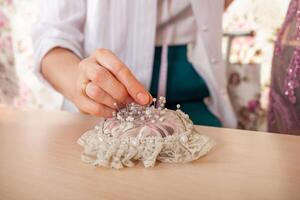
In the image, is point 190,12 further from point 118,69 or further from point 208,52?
point 118,69

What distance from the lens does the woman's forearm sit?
57 centimetres

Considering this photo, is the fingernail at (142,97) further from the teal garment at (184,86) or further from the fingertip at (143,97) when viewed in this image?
the teal garment at (184,86)

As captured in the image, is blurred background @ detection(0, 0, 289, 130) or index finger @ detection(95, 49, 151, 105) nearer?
index finger @ detection(95, 49, 151, 105)

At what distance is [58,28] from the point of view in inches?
26.3

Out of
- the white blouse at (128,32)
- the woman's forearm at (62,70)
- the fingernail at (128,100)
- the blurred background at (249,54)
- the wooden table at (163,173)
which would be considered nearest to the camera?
the wooden table at (163,173)

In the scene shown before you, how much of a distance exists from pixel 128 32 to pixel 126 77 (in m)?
0.33

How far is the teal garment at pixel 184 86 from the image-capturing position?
70 centimetres

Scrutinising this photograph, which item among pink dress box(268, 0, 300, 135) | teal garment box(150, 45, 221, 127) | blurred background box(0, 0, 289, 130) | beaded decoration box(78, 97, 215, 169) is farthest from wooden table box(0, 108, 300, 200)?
blurred background box(0, 0, 289, 130)

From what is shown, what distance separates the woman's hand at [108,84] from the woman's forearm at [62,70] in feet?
0.39

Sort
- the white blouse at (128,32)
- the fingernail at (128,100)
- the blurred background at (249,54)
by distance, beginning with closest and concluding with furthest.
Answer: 1. the fingernail at (128,100)
2. the white blouse at (128,32)
3. the blurred background at (249,54)

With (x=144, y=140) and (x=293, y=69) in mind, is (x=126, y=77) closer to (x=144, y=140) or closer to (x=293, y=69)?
(x=144, y=140)

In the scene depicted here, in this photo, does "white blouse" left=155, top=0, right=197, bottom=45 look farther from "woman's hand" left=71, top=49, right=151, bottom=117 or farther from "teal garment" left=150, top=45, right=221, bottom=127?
"woman's hand" left=71, top=49, right=151, bottom=117

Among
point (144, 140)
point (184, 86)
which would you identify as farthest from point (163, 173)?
point (184, 86)

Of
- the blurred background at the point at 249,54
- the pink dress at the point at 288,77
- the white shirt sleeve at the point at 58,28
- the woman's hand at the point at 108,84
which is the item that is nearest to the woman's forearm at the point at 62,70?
the white shirt sleeve at the point at 58,28
